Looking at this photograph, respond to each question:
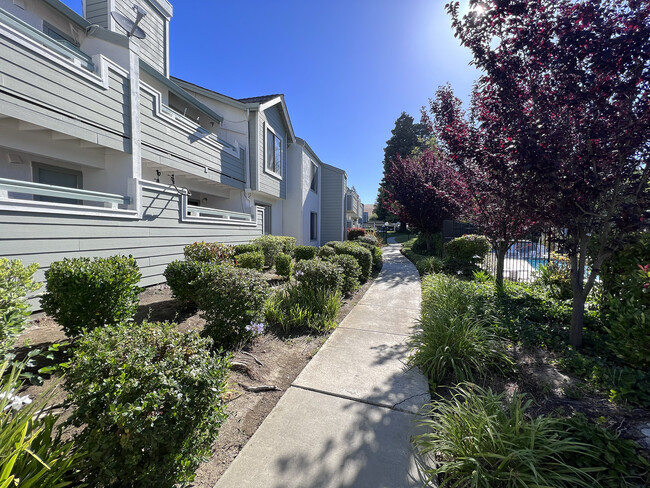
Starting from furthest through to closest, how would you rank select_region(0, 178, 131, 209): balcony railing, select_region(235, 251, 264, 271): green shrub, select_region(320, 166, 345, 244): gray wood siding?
select_region(320, 166, 345, 244): gray wood siding
select_region(235, 251, 264, 271): green shrub
select_region(0, 178, 131, 209): balcony railing

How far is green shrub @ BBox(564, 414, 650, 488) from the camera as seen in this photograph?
1654 millimetres

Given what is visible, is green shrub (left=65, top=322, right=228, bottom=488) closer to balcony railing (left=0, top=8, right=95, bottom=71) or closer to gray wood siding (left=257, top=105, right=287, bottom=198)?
balcony railing (left=0, top=8, right=95, bottom=71)

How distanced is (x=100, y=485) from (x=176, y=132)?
27.8 ft

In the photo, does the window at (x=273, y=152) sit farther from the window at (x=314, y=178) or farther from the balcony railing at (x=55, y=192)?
the balcony railing at (x=55, y=192)

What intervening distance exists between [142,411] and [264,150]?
11.6 m

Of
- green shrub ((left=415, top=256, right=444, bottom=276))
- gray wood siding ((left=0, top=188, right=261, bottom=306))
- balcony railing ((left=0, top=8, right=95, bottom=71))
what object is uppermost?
balcony railing ((left=0, top=8, right=95, bottom=71))

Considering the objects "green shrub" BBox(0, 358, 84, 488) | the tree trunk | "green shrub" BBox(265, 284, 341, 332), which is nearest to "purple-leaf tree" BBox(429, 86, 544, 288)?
the tree trunk

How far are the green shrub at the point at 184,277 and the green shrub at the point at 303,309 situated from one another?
1235 millimetres

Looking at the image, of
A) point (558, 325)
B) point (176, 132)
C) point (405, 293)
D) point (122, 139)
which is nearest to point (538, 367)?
point (558, 325)

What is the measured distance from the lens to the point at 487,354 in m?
3.12

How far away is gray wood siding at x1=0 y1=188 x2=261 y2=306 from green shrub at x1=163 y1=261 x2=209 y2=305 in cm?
192

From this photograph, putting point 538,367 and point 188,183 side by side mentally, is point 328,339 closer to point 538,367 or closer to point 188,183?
point 538,367

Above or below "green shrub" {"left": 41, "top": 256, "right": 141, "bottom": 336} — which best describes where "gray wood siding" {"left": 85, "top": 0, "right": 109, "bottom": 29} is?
above

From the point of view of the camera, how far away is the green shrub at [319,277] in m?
5.26
